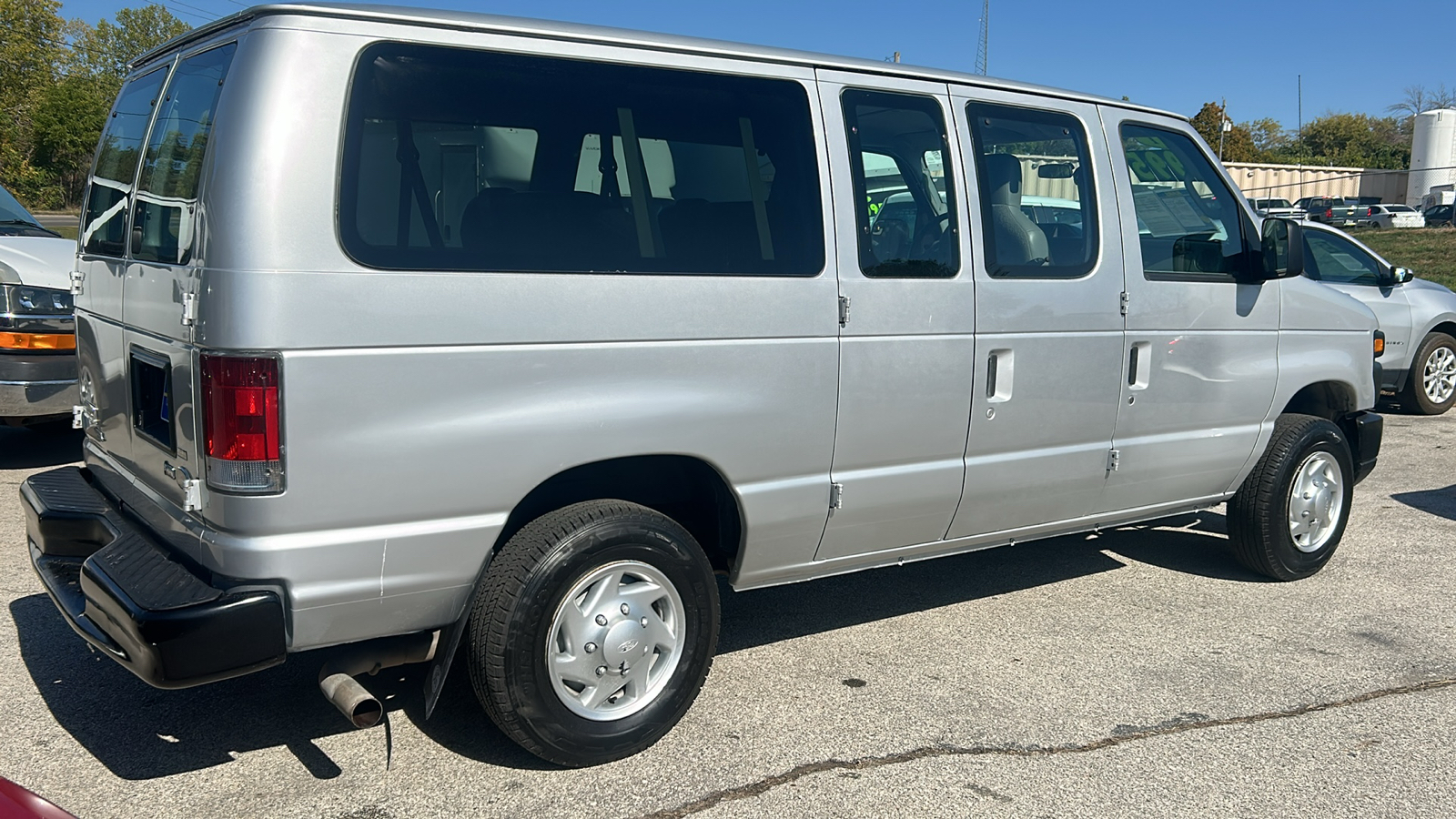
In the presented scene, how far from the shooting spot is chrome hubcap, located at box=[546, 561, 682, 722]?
3.46 m

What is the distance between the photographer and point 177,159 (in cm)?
330

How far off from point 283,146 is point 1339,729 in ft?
12.7

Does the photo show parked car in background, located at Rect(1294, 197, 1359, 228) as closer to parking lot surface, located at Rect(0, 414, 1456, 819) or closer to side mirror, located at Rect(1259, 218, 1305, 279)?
side mirror, located at Rect(1259, 218, 1305, 279)

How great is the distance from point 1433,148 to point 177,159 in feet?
183

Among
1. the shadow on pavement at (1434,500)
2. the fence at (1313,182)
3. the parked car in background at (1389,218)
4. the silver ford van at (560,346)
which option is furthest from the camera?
the fence at (1313,182)

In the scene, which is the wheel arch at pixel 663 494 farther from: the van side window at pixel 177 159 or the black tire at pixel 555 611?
the van side window at pixel 177 159

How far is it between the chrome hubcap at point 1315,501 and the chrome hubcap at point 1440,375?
6.14 metres

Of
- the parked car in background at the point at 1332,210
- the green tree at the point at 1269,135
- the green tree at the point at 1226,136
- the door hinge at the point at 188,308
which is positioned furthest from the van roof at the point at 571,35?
the green tree at the point at 1269,135

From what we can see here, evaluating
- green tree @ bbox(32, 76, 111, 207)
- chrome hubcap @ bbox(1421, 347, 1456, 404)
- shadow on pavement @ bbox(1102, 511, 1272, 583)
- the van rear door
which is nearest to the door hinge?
the van rear door

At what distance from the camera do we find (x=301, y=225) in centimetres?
295

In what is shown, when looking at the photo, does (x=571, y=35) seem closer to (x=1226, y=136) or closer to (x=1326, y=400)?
(x=1326, y=400)

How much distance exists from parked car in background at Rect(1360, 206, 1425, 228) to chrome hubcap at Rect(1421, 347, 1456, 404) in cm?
3383

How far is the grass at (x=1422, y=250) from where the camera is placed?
21391 millimetres

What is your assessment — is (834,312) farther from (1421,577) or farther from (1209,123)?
(1209,123)
